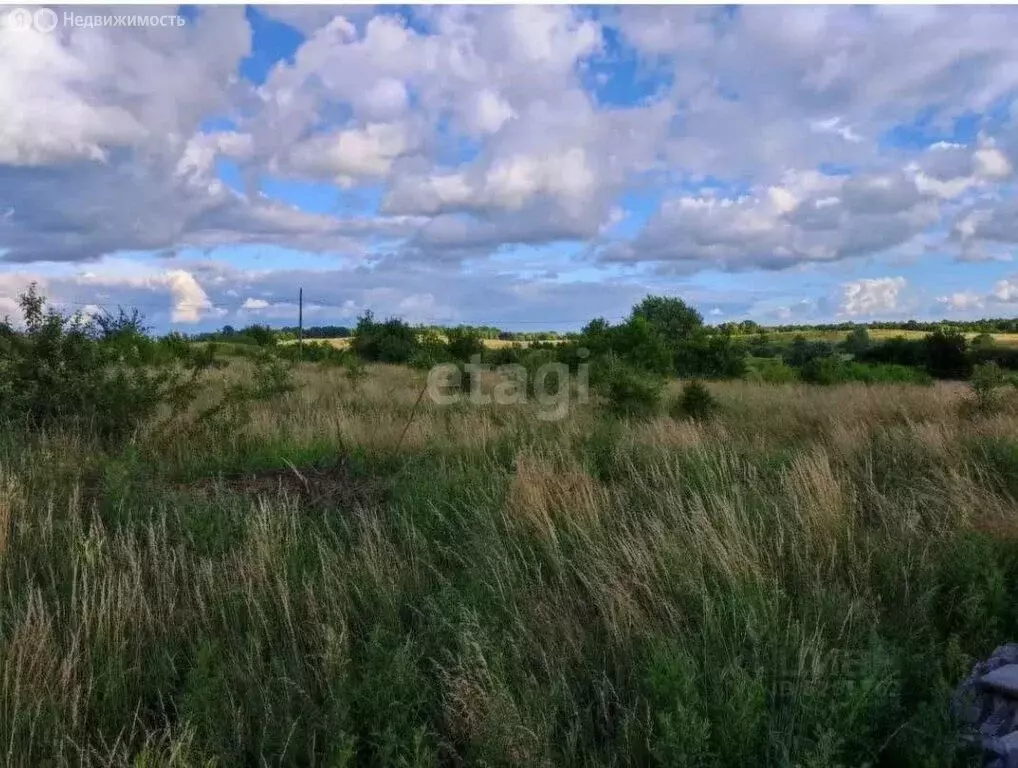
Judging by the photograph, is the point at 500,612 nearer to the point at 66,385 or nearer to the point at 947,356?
the point at 66,385

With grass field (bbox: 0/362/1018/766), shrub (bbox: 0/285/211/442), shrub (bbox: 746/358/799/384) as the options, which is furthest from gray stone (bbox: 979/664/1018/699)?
shrub (bbox: 746/358/799/384)

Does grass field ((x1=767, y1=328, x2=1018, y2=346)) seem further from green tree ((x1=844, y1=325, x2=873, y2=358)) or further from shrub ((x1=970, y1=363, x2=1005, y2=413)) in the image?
shrub ((x1=970, y1=363, x2=1005, y2=413))

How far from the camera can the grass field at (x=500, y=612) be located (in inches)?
121

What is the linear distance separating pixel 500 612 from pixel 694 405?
10.2 metres

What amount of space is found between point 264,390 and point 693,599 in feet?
33.6

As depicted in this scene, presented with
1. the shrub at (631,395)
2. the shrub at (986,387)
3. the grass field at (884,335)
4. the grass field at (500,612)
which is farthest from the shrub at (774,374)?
the grass field at (500,612)

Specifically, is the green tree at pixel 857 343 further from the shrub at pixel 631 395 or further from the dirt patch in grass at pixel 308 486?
the dirt patch in grass at pixel 308 486

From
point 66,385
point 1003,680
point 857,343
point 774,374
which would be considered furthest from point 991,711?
point 857,343

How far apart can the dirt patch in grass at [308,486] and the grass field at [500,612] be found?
0.14ft

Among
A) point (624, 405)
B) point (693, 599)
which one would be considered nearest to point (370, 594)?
point (693, 599)

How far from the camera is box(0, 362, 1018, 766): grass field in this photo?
10.1 ft

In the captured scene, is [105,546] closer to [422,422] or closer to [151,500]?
[151,500]

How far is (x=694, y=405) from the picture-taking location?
542 inches

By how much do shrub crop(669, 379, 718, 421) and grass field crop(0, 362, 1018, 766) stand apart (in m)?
5.90
